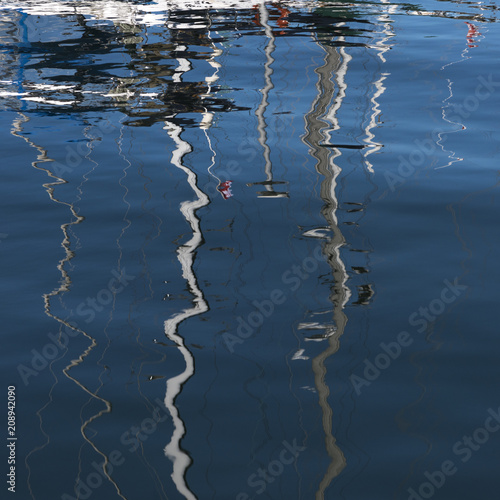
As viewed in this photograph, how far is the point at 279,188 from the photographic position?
313 inches

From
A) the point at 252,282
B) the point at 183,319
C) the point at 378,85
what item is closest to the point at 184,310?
the point at 183,319

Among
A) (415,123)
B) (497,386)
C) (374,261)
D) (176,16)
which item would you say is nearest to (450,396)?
(497,386)

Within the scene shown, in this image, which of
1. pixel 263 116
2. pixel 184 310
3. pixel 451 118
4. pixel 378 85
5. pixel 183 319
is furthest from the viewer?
pixel 378 85

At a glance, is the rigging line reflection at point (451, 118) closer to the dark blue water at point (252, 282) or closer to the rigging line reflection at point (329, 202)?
the dark blue water at point (252, 282)

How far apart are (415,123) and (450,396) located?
19.1 ft

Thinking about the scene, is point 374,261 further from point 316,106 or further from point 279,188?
point 316,106

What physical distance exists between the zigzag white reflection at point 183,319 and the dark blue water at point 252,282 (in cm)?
2

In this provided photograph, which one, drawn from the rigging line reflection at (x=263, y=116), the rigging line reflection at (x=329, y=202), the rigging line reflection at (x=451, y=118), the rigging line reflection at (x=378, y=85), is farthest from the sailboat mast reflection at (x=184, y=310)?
the rigging line reflection at (x=451, y=118)

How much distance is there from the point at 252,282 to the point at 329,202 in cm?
186

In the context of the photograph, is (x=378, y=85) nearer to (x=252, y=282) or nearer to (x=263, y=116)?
(x=263, y=116)

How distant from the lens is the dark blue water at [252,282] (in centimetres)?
415

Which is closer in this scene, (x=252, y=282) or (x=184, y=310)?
(x=184, y=310)

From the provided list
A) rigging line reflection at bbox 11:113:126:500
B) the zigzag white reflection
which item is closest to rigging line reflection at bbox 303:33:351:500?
the zigzag white reflection

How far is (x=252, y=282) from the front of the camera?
19.7 feet
